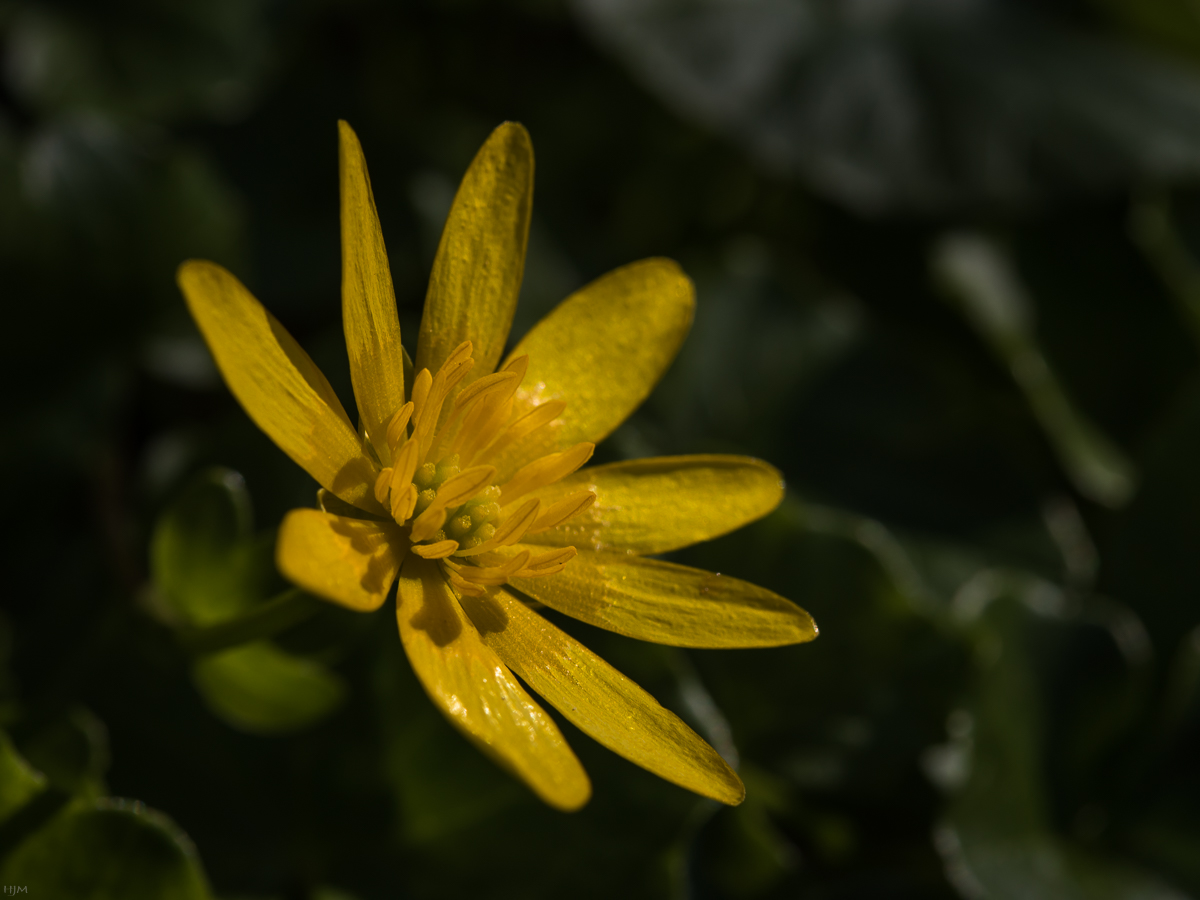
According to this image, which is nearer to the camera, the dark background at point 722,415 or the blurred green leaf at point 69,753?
the blurred green leaf at point 69,753

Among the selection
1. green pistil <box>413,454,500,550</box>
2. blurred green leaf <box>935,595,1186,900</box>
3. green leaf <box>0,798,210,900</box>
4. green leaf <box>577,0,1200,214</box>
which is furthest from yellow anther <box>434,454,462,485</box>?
green leaf <box>577,0,1200,214</box>

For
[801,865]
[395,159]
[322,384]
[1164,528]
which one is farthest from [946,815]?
[395,159]

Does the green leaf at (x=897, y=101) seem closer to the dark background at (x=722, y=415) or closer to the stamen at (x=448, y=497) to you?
the dark background at (x=722, y=415)

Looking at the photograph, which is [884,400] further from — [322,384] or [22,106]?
[22,106]

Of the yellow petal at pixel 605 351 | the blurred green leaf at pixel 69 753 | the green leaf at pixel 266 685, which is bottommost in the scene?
the blurred green leaf at pixel 69 753

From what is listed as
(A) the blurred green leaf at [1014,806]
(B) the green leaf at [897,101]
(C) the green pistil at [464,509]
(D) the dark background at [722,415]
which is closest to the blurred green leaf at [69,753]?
(D) the dark background at [722,415]

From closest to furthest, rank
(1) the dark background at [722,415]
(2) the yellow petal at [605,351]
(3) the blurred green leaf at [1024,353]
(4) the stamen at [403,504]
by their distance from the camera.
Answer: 1. (4) the stamen at [403,504]
2. (2) the yellow petal at [605,351]
3. (1) the dark background at [722,415]
4. (3) the blurred green leaf at [1024,353]
